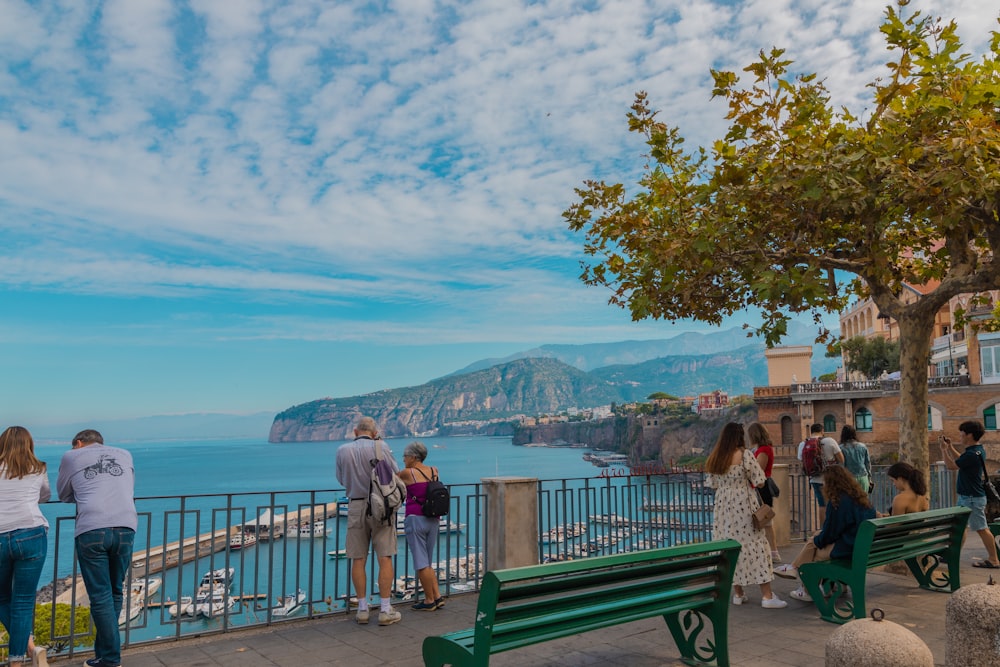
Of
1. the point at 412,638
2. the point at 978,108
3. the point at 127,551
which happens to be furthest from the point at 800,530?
the point at 127,551

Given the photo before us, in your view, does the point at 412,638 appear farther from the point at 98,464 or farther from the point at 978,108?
the point at 978,108

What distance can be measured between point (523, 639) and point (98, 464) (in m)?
3.40

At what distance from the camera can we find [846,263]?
382 inches

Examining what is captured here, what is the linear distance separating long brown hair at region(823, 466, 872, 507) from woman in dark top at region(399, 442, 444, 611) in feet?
12.5

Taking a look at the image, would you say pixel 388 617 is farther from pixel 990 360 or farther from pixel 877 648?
pixel 990 360

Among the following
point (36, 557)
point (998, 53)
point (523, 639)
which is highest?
point (998, 53)

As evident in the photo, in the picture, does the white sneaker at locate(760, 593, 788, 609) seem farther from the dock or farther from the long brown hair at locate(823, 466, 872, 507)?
the dock

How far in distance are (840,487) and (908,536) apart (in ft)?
2.28

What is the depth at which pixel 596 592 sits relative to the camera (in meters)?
4.53

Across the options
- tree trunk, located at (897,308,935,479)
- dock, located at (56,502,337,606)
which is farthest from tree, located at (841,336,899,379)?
tree trunk, located at (897,308,935,479)

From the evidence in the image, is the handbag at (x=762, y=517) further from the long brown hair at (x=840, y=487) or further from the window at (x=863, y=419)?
the window at (x=863, y=419)

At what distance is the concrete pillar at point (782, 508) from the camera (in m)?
10.7

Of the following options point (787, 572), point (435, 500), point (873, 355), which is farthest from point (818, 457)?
point (873, 355)

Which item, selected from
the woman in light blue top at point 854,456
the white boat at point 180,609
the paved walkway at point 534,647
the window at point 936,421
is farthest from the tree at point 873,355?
the paved walkway at point 534,647
